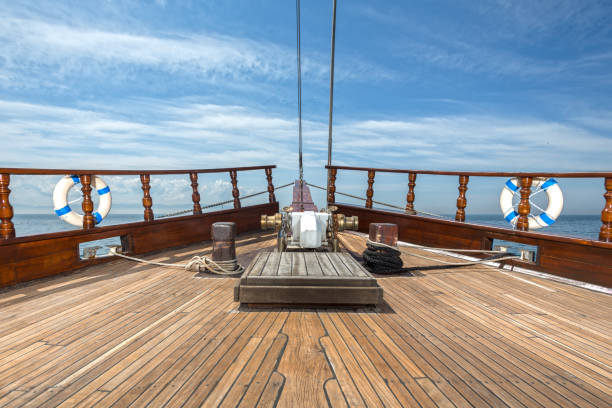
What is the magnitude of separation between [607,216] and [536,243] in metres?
0.70

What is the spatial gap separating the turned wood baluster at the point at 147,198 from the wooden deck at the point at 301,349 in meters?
1.75

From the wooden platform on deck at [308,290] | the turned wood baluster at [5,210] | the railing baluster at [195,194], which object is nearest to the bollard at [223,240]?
the wooden platform on deck at [308,290]

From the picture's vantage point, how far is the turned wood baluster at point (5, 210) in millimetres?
3068

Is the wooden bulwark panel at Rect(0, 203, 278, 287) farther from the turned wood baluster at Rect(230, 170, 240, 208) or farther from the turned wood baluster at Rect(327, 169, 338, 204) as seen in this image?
the turned wood baluster at Rect(327, 169, 338, 204)

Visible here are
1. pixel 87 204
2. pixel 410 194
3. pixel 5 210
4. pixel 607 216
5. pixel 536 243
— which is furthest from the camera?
pixel 410 194

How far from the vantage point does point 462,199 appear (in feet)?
15.2

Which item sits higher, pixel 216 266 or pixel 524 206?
pixel 524 206

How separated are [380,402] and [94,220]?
13.0 feet

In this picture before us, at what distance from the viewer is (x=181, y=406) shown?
1369mm

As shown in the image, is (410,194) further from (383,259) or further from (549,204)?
(383,259)

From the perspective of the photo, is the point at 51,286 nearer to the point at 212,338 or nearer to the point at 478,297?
the point at 212,338

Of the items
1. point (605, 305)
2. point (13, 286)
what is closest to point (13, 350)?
point (13, 286)

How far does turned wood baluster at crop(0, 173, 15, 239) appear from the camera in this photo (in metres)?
3.07

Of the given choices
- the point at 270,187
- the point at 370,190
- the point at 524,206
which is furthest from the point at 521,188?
the point at 270,187
